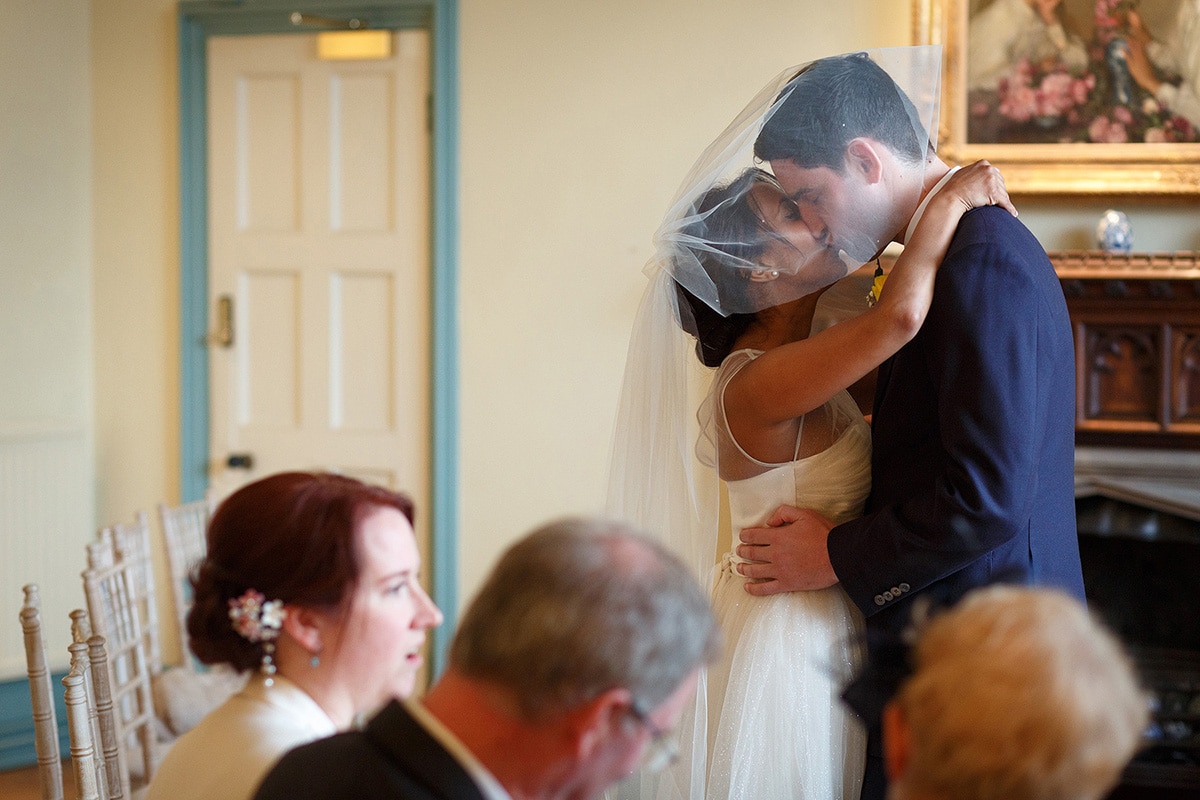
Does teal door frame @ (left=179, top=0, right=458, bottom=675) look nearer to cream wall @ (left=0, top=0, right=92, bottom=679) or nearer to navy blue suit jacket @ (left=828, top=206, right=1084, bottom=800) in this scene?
cream wall @ (left=0, top=0, right=92, bottom=679)

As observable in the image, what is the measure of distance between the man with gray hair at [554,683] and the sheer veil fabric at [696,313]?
886 mm

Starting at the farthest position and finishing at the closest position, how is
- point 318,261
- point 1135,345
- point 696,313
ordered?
point 318,261 → point 1135,345 → point 696,313

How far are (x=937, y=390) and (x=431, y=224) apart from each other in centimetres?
276

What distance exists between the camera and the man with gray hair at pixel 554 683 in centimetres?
92

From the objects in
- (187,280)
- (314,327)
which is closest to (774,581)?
(314,327)

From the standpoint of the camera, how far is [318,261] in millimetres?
4234

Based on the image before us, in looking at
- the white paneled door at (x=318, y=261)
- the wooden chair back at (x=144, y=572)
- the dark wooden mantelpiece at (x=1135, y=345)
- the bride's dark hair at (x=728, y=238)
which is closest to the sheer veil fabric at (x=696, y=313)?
the bride's dark hair at (x=728, y=238)

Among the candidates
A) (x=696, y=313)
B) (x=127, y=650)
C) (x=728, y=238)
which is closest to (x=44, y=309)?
(x=127, y=650)

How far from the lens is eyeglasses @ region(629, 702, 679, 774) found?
934mm

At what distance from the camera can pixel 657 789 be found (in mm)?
2102

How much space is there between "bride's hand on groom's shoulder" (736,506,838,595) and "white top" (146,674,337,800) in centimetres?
79

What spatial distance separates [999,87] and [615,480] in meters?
2.24

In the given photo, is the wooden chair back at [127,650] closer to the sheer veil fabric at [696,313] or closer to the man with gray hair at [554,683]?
the sheer veil fabric at [696,313]

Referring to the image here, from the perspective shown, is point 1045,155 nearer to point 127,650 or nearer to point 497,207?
point 497,207
